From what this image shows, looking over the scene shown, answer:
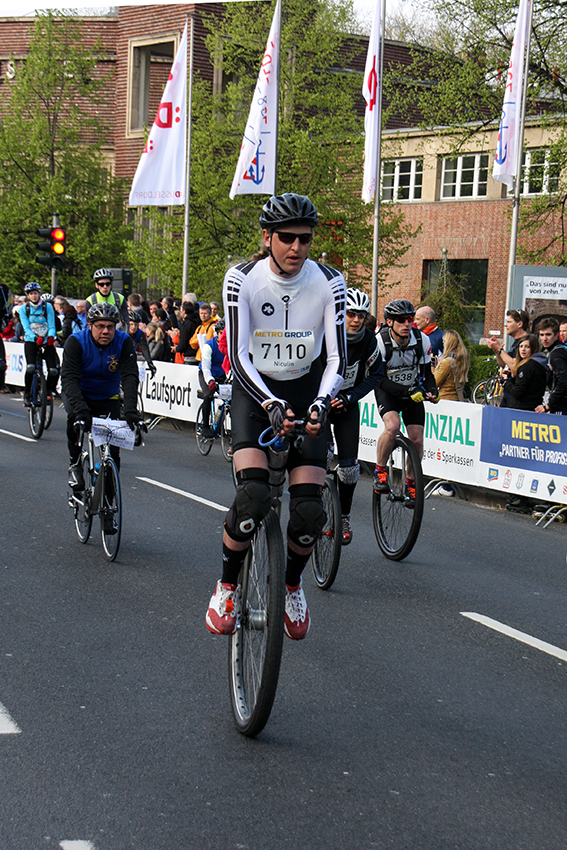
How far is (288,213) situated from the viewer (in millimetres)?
4508

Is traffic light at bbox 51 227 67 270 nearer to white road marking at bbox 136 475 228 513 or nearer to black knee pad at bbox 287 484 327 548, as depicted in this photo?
white road marking at bbox 136 475 228 513

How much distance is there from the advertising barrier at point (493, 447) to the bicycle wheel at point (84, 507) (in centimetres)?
469

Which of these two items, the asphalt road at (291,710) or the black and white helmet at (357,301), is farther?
the black and white helmet at (357,301)

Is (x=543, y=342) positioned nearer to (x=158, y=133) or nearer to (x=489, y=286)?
(x=158, y=133)

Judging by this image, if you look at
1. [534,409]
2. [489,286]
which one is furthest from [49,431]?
[489,286]

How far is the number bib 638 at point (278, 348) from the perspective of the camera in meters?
4.69

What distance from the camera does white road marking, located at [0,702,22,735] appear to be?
4.35 metres

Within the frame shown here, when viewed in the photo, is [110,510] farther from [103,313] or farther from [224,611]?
[224,611]

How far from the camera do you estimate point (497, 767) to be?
13.9 ft

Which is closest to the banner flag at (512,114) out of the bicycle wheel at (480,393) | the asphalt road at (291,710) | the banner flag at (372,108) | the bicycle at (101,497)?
the banner flag at (372,108)

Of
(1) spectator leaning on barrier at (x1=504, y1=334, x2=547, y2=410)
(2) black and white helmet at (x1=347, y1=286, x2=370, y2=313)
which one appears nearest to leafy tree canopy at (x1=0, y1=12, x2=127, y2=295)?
(1) spectator leaning on barrier at (x1=504, y1=334, x2=547, y2=410)

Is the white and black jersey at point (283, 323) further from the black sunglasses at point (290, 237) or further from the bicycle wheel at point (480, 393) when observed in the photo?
the bicycle wheel at point (480, 393)

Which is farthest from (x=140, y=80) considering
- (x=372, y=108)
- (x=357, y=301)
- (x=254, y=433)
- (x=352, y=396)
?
(x=254, y=433)

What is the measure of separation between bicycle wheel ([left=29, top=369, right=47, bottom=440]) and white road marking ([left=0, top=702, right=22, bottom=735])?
10774 mm
